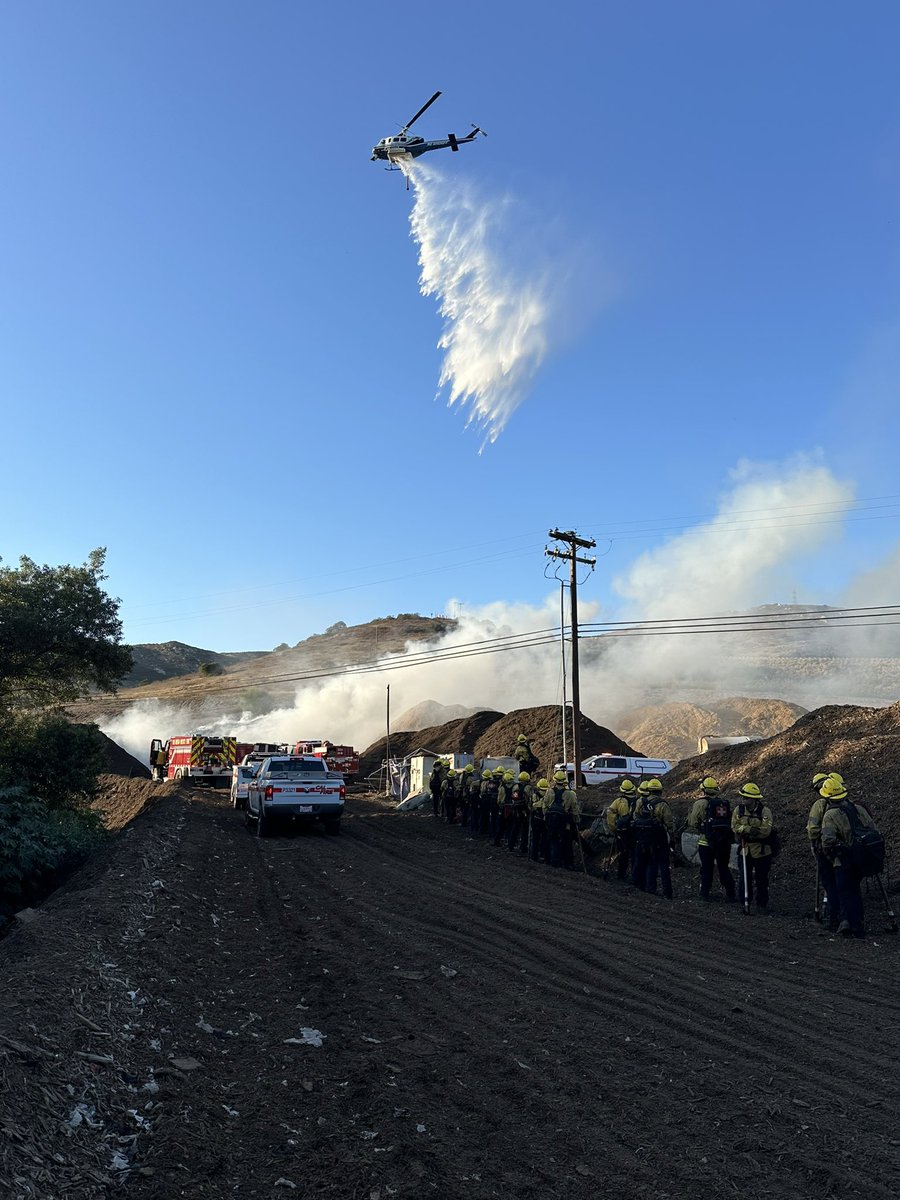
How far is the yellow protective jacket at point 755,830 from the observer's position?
1323 centimetres

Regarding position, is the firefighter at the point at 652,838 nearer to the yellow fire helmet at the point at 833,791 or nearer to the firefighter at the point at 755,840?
the firefighter at the point at 755,840

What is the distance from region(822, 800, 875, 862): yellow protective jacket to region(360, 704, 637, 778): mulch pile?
30648 mm

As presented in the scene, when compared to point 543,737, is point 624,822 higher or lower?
lower

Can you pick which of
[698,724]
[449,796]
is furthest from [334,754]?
[698,724]

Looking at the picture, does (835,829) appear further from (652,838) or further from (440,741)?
(440,741)

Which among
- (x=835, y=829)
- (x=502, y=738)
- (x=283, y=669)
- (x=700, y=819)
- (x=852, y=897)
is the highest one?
(x=283, y=669)

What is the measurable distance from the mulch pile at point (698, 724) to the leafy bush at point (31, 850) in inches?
1590

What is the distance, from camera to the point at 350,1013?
23.9 feet

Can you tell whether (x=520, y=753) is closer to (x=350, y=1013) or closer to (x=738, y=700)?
(x=350, y=1013)

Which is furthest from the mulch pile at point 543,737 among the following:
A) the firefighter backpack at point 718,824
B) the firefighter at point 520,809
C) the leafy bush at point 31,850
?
the firefighter backpack at point 718,824

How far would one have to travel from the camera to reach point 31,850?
17.2m

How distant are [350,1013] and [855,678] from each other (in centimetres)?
8424

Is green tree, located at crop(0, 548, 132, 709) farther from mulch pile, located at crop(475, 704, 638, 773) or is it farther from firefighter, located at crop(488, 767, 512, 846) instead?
mulch pile, located at crop(475, 704, 638, 773)

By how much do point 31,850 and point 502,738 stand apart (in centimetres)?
3550
